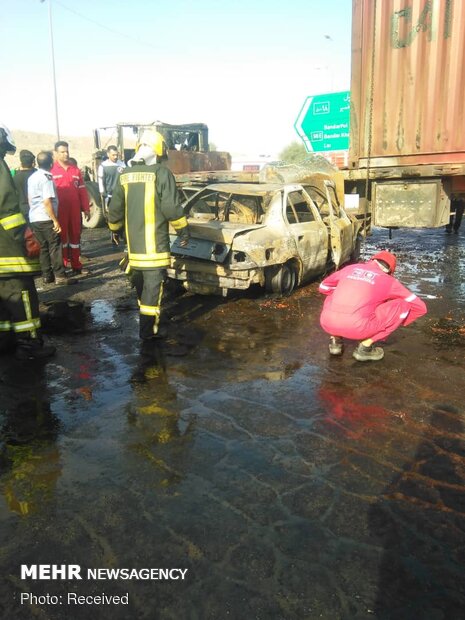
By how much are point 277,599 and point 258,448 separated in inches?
43.8

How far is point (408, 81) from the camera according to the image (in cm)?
668

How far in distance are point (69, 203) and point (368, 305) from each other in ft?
16.9

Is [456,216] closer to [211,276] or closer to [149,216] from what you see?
[211,276]

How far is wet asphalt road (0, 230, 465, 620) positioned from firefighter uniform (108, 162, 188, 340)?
551 mm

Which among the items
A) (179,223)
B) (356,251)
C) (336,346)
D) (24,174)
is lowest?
(336,346)

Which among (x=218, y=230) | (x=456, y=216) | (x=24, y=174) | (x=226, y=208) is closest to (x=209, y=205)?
(x=226, y=208)

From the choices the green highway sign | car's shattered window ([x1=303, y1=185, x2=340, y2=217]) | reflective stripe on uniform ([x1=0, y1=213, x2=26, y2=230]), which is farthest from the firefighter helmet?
the green highway sign

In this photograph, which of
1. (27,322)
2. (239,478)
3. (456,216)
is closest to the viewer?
(239,478)

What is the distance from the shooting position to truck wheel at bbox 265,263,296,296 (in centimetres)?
639

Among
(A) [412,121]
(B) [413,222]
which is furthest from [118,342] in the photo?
(A) [412,121]

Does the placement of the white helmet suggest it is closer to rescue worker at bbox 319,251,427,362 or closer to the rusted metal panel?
rescue worker at bbox 319,251,427,362

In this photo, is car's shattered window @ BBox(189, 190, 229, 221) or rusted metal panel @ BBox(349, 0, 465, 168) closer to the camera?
rusted metal panel @ BBox(349, 0, 465, 168)

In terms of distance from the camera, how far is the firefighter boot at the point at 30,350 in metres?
4.50

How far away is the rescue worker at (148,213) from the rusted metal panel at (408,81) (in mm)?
3570
